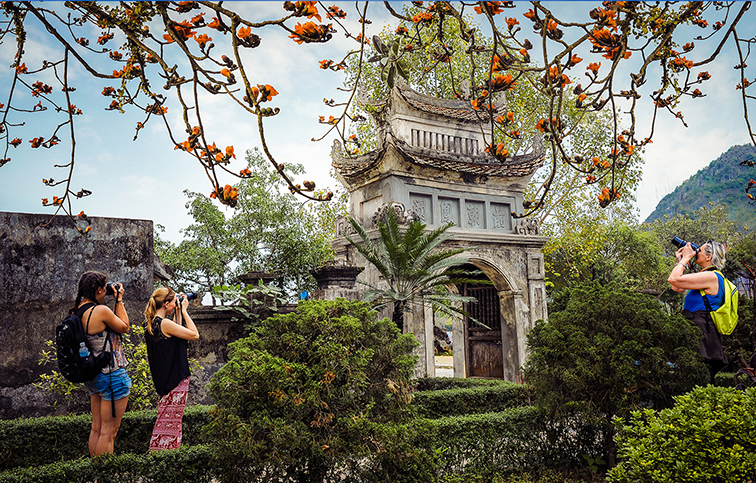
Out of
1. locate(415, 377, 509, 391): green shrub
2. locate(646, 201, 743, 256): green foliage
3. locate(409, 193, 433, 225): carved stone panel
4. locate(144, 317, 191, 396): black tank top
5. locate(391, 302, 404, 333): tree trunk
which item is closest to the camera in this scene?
locate(144, 317, 191, 396): black tank top

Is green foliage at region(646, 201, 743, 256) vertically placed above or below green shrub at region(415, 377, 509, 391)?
above

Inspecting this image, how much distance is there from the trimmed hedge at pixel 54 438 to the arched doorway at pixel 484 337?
9109mm

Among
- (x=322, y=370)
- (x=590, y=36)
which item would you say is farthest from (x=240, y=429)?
(x=590, y=36)

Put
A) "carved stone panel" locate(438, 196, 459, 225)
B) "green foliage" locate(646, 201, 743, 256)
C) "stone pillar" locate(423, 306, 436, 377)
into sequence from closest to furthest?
"stone pillar" locate(423, 306, 436, 377) < "carved stone panel" locate(438, 196, 459, 225) < "green foliage" locate(646, 201, 743, 256)

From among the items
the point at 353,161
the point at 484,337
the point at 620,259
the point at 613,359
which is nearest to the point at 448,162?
the point at 353,161

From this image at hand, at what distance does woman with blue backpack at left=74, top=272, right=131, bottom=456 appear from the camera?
387cm

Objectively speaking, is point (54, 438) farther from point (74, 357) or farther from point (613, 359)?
point (613, 359)

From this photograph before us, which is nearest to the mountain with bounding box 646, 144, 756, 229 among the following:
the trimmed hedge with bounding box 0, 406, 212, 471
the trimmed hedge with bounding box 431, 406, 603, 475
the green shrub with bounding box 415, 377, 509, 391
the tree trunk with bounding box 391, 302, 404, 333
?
the tree trunk with bounding box 391, 302, 404, 333

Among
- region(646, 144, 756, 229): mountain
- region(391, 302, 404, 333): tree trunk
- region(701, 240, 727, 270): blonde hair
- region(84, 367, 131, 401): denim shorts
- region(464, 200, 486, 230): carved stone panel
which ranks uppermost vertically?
region(646, 144, 756, 229): mountain

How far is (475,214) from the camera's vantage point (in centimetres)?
1170

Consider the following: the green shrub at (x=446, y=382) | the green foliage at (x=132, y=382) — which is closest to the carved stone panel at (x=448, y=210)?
the green shrub at (x=446, y=382)

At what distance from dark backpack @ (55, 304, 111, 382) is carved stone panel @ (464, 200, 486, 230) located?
29.0ft

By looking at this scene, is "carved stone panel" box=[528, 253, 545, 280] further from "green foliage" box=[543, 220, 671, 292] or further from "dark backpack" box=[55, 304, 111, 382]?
"dark backpack" box=[55, 304, 111, 382]

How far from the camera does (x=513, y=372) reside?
37.2 ft
